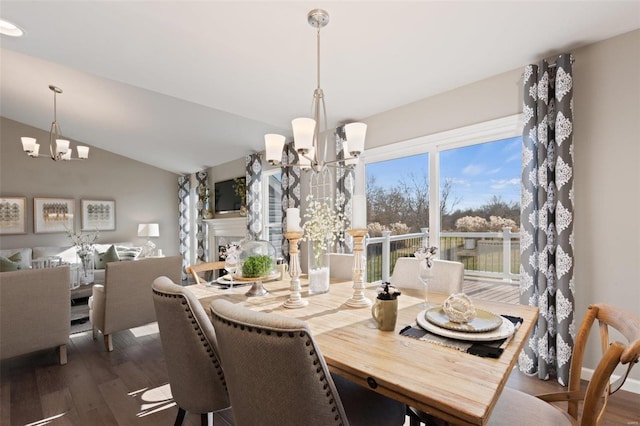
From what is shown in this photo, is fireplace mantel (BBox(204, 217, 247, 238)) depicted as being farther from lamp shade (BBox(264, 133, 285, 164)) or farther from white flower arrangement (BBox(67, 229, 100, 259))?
lamp shade (BBox(264, 133, 285, 164))

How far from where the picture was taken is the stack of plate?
115cm

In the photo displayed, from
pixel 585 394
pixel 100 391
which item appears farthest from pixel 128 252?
pixel 585 394

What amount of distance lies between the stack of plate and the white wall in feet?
23.2

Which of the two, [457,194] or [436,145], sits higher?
[436,145]

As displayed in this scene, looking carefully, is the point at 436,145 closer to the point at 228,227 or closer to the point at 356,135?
the point at 356,135

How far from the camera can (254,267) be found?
1.90 metres

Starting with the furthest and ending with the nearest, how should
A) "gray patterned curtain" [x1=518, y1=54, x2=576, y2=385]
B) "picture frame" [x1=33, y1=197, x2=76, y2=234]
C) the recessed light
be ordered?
"picture frame" [x1=33, y1=197, x2=76, y2=234] → the recessed light → "gray patterned curtain" [x1=518, y1=54, x2=576, y2=385]

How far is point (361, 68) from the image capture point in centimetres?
261

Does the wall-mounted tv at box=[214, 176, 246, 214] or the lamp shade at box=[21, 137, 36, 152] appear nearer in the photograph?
the lamp shade at box=[21, 137, 36, 152]

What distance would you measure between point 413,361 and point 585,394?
1.72ft

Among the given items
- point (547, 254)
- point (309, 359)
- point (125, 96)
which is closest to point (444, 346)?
point (309, 359)

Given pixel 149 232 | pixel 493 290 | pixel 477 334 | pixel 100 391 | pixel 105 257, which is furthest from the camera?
pixel 149 232

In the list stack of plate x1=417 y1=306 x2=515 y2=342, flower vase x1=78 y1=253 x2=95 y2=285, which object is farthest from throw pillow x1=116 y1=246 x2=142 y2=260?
stack of plate x1=417 y1=306 x2=515 y2=342

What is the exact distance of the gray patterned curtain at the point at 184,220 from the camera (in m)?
7.15
